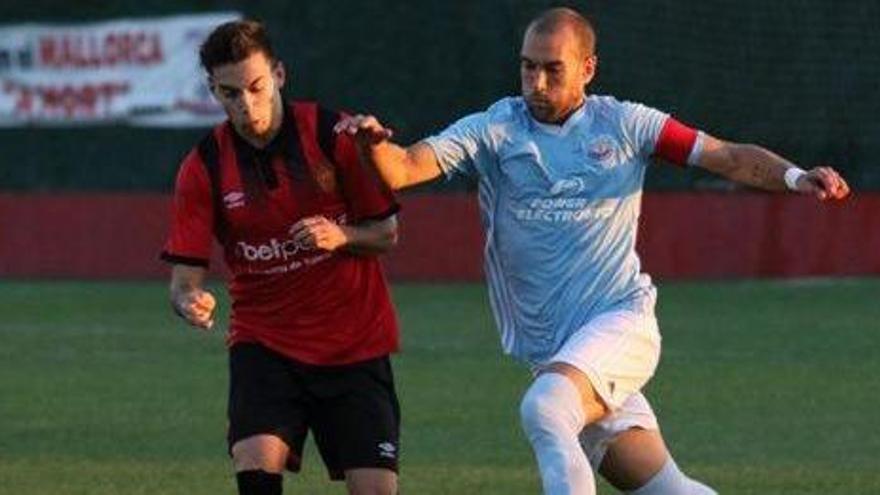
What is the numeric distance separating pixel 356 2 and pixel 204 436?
14.0 meters

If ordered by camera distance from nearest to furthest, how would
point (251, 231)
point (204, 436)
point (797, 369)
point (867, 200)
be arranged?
1. point (251, 231)
2. point (204, 436)
3. point (797, 369)
4. point (867, 200)

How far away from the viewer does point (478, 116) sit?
29.6ft

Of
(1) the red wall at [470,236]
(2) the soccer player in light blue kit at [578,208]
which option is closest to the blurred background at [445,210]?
(1) the red wall at [470,236]

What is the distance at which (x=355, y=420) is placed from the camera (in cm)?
888

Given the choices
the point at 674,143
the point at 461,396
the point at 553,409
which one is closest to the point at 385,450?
the point at 553,409

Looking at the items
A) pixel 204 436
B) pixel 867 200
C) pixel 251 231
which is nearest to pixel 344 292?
pixel 251 231

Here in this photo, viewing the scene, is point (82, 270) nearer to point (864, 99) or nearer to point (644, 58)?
point (644, 58)

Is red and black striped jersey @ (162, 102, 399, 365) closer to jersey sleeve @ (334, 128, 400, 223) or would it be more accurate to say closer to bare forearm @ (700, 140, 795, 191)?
jersey sleeve @ (334, 128, 400, 223)

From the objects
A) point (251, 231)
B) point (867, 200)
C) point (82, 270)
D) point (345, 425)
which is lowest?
point (82, 270)

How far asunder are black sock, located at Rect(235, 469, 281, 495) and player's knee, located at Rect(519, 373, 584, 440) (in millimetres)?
832

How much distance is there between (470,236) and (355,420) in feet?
55.4

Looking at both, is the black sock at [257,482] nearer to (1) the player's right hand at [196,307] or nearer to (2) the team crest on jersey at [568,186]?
(1) the player's right hand at [196,307]

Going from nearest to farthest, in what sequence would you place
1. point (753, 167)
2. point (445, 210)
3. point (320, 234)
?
point (320, 234) < point (753, 167) < point (445, 210)

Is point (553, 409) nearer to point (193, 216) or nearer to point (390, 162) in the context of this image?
point (390, 162)
